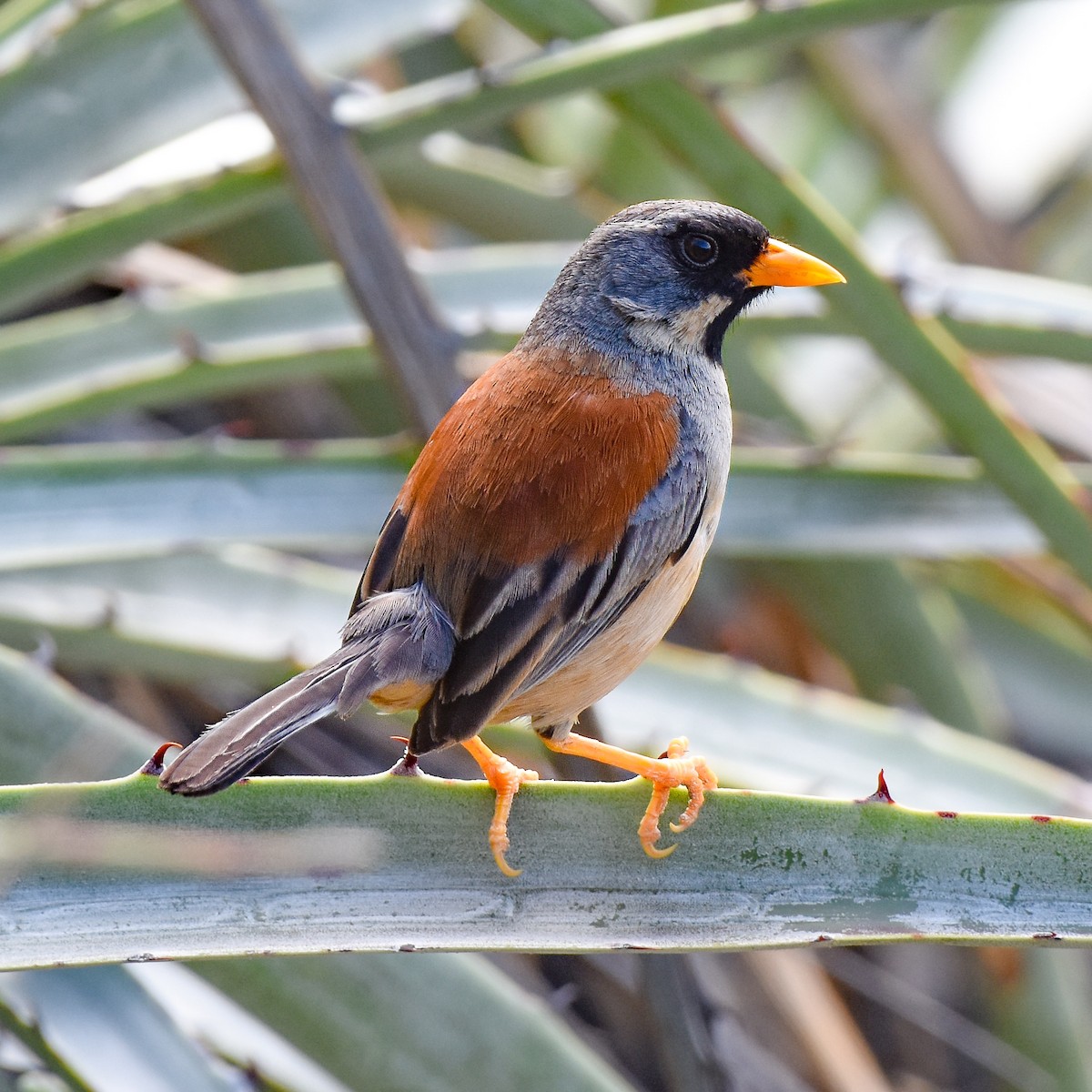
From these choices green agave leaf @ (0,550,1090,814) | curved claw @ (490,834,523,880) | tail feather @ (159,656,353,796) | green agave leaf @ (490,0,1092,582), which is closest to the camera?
tail feather @ (159,656,353,796)

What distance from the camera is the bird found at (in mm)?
1829

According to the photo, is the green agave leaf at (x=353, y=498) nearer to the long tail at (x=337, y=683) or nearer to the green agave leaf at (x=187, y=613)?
the green agave leaf at (x=187, y=613)

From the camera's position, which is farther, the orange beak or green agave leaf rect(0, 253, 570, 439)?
green agave leaf rect(0, 253, 570, 439)

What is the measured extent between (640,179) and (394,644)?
309 cm

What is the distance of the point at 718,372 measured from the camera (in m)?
2.36

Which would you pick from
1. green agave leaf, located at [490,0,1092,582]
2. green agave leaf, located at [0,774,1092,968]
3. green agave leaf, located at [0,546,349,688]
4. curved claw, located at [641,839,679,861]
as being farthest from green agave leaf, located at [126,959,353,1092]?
green agave leaf, located at [490,0,1092,582]

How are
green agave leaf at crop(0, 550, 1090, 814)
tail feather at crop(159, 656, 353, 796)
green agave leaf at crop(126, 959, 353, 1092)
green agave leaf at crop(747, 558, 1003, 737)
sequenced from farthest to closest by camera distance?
green agave leaf at crop(747, 558, 1003, 737) → green agave leaf at crop(0, 550, 1090, 814) → green agave leaf at crop(126, 959, 353, 1092) → tail feather at crop(159, 656, 353, 796)

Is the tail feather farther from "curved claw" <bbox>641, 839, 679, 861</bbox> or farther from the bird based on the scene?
"curved claw" <bbox>641, 839, 679, 861</bbox>

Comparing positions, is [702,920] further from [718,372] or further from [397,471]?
[397,471]

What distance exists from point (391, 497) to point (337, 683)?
1.17 m

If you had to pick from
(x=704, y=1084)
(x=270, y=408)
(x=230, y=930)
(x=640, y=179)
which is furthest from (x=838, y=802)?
(x=640, y=179)

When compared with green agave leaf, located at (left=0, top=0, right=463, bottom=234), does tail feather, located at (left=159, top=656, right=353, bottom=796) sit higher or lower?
lower

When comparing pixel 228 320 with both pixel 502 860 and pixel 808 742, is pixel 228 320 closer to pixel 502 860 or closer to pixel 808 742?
pixel 808 742

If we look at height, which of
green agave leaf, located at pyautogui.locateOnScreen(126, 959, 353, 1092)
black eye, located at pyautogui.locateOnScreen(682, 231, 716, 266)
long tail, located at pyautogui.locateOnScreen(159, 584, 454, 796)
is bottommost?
green agave leaf, located at pyautogui.locateOnScreen(126, 959, 353, 1092)
